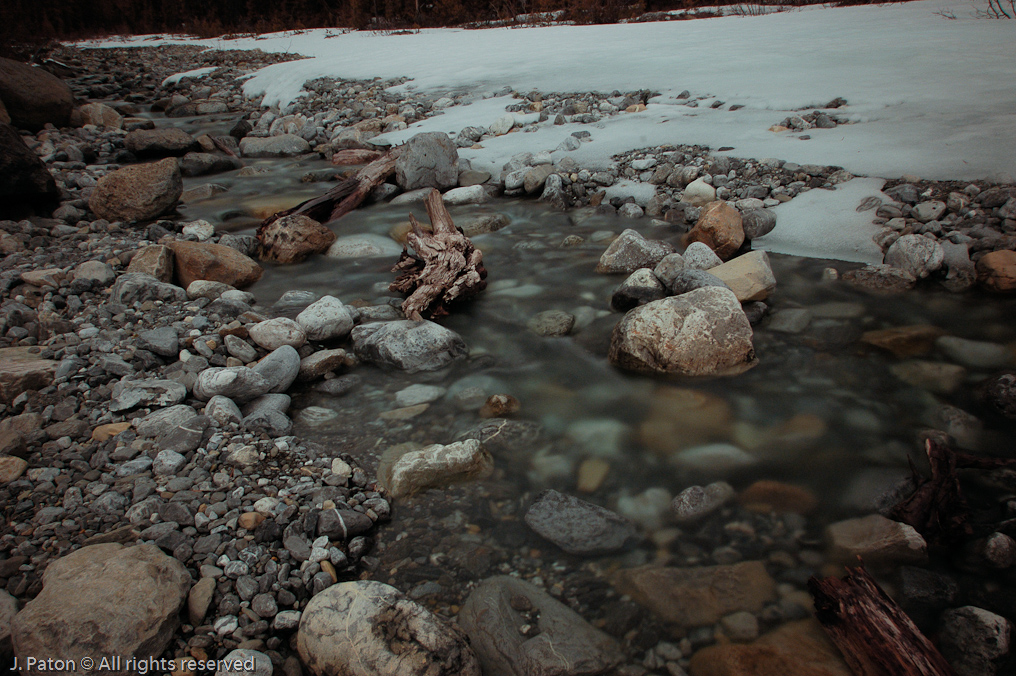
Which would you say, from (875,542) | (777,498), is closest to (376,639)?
(777,498)

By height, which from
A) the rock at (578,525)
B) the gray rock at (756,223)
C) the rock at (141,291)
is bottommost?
the rock at (578,525)

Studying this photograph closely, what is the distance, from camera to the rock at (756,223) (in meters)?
4.03

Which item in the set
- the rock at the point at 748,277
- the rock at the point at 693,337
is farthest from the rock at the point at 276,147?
the rock at the point at 693,337

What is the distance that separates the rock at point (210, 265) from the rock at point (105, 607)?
249 centimetres

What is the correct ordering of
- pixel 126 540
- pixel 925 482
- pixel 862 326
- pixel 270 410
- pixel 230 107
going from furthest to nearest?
pixel 230 107, pixel 862 326, pixel 270 410, pixel 925 482, pixel 126 540

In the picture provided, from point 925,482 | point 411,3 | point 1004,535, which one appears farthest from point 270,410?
point 411,3

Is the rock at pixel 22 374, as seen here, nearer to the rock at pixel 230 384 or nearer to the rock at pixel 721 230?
the rock at pixel 230 384

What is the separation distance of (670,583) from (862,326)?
2.11 metres

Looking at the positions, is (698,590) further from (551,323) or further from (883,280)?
(883,280)

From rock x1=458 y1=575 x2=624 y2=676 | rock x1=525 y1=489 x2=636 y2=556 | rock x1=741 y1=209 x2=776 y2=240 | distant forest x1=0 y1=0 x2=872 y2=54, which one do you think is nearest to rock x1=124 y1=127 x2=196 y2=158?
rock x1=741 y1=209 x2=776 y2=240

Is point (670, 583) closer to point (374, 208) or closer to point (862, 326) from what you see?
point (862, 326)

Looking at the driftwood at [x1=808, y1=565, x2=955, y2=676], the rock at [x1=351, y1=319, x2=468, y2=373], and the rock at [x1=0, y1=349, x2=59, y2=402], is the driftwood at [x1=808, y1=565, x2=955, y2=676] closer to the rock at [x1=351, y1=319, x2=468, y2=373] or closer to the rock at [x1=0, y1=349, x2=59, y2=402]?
the rock at [x1=351, y1=319, x2=468, y2=373]

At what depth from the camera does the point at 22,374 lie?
2420 mm

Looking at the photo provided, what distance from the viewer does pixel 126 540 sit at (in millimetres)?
1706
